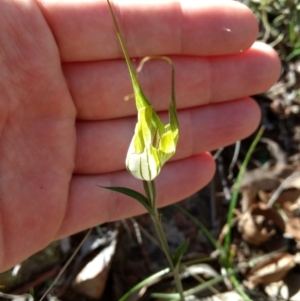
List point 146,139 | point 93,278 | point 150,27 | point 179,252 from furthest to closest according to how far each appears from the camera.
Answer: point 93,278 → point 150,27 → point 179,252 → point 146,139

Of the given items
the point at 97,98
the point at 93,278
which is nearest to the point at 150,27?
the point at 97,98

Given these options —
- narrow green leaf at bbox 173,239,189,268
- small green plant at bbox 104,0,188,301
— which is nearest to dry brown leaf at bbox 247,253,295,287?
narrow green leaf at bbox 173,239,189,268

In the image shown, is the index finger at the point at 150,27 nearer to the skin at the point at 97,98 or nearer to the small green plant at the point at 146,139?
the skin at the point at 97,98

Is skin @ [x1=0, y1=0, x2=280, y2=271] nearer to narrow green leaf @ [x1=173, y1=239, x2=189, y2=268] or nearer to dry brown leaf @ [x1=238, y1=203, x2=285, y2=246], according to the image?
dry brown leaf @ [x1=238, y1=203, x2=285, y2=246]

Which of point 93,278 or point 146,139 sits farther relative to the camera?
point 93,278

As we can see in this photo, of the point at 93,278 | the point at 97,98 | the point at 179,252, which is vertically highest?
the point at 97,98

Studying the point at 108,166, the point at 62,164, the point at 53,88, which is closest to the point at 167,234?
the point at 108,166

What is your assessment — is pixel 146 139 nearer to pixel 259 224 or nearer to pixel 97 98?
pixel 97 98
